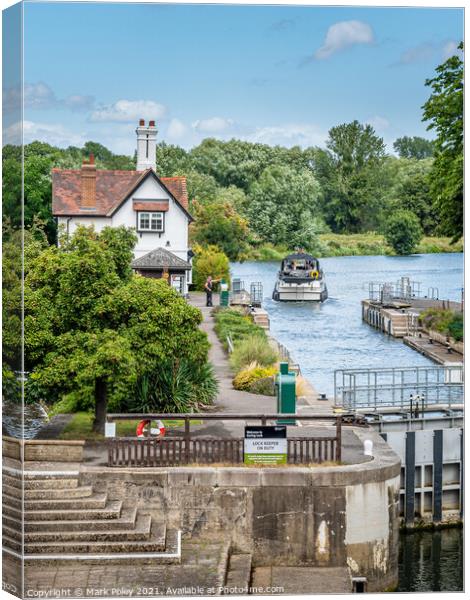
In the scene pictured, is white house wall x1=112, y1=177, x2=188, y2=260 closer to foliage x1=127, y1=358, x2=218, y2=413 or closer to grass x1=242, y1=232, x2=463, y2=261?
grass x1=242, y1=232, x2=463, y2=261

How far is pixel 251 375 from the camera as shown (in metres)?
26.2

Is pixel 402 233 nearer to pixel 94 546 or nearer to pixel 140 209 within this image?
pixel 140 209

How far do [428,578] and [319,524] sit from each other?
2.74 m

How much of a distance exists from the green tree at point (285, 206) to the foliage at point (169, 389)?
8.83 feet

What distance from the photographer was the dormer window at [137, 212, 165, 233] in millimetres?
25375

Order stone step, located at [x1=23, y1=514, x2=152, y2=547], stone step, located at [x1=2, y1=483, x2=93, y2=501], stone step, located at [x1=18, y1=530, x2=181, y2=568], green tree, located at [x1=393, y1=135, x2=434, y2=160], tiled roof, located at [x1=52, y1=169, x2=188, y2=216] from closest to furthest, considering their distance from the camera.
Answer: stone step, located at [x1=18, y1=530, x2=181, y2=568]
stone step, located at [x1=23, y1=514, x2=152, y2=547]
stone step, located at [x1=2, y1=483, x2=93, y2=501]
green tree, located at [x1=393, y1=135, x2=434, y2=160]
tiled roof, located at [x1=52, y1=169, x2=188, y2=216]

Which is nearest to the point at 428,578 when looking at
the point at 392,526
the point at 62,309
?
the point at 392,526

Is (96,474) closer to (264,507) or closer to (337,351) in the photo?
(264,507)

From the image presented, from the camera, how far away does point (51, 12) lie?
20641 mm

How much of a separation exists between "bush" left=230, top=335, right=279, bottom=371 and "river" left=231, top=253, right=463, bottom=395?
0.33 m

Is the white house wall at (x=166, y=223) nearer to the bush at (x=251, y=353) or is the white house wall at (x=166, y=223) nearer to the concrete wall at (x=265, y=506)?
the bush at (x=251, y=353)

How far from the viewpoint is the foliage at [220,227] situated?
25.1m

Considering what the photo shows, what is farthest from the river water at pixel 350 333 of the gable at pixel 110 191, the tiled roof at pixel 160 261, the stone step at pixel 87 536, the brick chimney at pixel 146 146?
the stone step at pixel 87 536

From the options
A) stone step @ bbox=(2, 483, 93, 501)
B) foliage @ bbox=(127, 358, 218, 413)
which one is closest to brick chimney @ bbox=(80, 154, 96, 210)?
foliage @ bbox=(127, 358, 218, 413)
